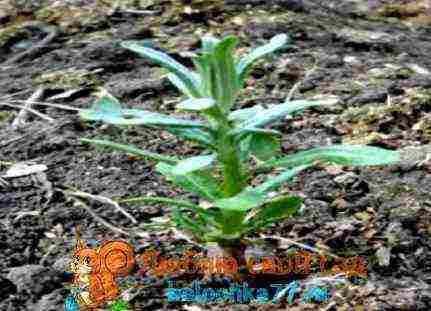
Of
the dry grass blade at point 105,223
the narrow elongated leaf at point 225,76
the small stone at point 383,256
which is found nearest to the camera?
the narrow elongated leaf at point 225,76

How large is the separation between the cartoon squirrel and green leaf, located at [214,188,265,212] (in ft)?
0.91

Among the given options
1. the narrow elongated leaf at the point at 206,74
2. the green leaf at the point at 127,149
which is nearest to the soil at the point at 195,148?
the green leaf at the point at 127,149

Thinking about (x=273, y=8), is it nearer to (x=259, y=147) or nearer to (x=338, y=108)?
(x=338, y=108)

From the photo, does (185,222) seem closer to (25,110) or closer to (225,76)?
(225,76)

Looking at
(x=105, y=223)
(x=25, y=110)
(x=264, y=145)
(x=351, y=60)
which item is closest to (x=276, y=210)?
(x=264, y=145)

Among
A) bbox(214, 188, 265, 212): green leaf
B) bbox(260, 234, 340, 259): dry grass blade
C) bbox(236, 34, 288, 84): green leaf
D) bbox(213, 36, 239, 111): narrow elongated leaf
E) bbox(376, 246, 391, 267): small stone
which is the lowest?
bbox(376, 246, 391, 267): small stone

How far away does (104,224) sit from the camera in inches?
60.3

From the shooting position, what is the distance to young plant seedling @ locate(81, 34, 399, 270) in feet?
4.03

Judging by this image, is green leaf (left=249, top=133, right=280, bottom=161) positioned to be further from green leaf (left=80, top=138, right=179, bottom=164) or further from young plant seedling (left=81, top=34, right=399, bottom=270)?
green leaf (left=80, top=138, right=179, bottom=164)

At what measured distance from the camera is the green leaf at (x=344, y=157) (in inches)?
47.3

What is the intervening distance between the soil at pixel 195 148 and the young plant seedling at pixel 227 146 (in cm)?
14

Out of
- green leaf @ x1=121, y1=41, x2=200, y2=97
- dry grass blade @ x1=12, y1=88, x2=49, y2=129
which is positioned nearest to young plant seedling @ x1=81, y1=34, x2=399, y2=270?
green leaf @ x1=121, y1=41, x2=200, y2=97

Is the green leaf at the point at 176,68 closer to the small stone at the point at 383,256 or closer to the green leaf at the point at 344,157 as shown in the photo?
the green leaf at the point at 344,157

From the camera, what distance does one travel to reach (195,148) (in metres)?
1.85
